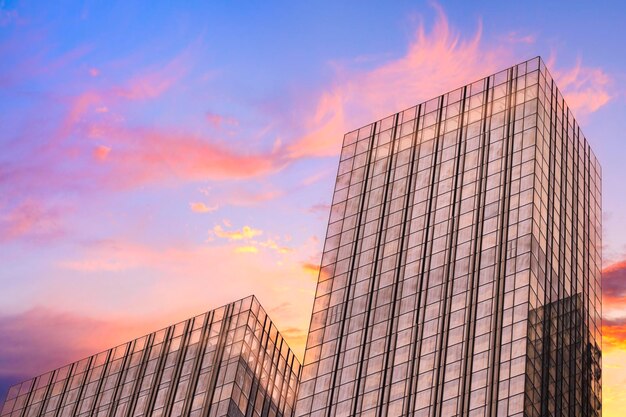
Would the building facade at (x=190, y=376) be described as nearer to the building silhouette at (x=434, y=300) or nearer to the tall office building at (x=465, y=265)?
the building silhouette at (x=434, y=300)

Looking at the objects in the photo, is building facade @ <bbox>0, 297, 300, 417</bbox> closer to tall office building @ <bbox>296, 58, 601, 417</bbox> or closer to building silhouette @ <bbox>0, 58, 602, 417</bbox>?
building silhouette @ <bbox>0, 58, 602, 417</bbox>

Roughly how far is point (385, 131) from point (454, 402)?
5028 centimetres

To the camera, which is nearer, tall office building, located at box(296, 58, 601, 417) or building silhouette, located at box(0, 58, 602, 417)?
tall office building, located at box(296, 58, 601, 417)

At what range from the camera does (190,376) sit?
164m

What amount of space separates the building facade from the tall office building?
15595mm

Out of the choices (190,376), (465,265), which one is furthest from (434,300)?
(190,376)

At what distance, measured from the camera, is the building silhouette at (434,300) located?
132m

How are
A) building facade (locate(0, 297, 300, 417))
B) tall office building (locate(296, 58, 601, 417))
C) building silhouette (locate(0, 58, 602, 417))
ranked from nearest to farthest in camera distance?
tall office building (locate(296, 58, 601, 417)) → building silhouette (locate(0, 58, 602, 417)) → building facade (locate(0, 297, 300, 417))

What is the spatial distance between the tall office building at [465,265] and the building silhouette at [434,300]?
0.61 feet

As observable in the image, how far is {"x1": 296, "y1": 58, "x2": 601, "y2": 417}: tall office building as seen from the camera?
131 meters

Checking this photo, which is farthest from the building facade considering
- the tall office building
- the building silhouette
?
the tall office building

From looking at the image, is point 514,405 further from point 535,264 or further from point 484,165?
point 484,165

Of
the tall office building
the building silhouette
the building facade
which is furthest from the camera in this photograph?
the building facade

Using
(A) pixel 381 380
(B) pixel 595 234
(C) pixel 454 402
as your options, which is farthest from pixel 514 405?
(B) pixel 595 234
